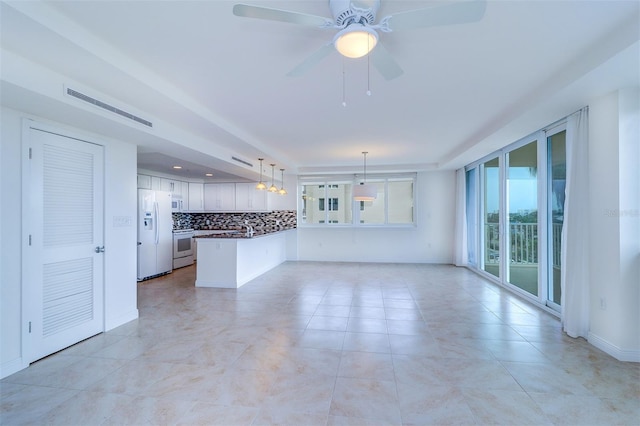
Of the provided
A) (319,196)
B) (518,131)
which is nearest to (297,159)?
(319,196)

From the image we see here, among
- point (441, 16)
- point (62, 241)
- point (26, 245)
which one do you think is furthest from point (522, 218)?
point (26, 245)

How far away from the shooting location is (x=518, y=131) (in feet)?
12.9

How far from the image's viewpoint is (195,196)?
26.9 ft

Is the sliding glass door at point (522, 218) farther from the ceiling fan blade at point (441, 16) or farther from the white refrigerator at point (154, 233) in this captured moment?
the white refrigerator at point (154, 233)

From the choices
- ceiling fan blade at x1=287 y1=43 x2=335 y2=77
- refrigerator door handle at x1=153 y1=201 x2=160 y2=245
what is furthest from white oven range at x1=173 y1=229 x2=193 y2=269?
ceiling fan blade at x1=287 y1=43 x2=335 y2=77

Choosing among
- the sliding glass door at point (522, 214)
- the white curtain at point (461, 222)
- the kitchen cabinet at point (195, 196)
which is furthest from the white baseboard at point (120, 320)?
the white curtain at point (461, 222)

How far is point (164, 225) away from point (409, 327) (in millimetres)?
5445

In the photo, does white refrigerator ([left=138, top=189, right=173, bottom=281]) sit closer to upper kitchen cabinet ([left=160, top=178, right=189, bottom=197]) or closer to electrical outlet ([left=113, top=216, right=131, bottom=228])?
upper kitchen cabinet ([left=160, top=178, right=189, bottom=197])

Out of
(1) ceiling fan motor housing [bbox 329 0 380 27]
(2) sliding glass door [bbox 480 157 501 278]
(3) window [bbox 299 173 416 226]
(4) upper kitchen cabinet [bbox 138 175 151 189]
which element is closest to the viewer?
(1) ceiling fan motor housing [bbox 329 0 380 27]

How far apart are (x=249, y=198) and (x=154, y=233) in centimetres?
271

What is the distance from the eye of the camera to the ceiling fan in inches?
57.5

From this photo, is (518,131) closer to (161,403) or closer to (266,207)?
(161,403)

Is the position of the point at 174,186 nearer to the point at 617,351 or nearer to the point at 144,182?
the point at 144,182

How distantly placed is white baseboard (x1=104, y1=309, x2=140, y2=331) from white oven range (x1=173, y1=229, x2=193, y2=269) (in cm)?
328
